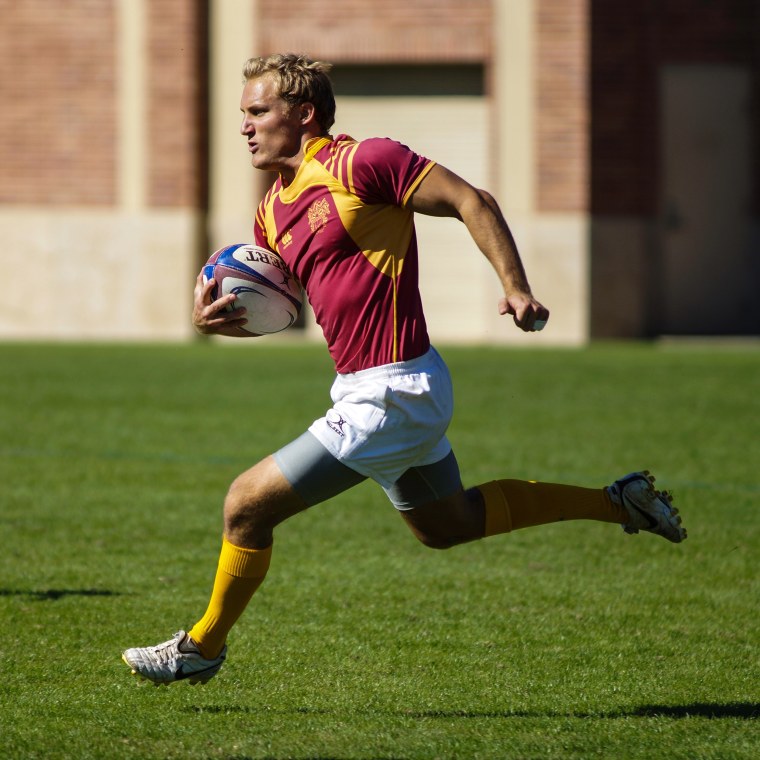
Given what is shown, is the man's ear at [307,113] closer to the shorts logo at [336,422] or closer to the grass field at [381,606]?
the shorts logo at [336,422]

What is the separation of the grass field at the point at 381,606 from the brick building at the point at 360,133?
969 centimetres

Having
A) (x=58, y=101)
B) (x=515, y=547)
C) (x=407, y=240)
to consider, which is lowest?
(x=515, y=547)

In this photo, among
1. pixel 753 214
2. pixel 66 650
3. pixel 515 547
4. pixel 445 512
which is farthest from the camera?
pixel 753 214

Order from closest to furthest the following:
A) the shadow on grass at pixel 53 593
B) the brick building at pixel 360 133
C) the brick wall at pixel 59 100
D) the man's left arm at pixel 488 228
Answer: the man's left arm at pixel 488 228, the shadow on grass at pixel 53 593, the brick building at pixel 360 133, the brick wall at pixel 59 100

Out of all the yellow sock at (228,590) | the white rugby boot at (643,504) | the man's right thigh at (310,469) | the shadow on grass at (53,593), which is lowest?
the shadow on grass at (53,593)

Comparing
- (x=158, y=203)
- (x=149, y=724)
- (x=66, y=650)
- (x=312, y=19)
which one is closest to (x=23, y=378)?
(x=158, y=203)

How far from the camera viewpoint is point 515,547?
7.97 metres

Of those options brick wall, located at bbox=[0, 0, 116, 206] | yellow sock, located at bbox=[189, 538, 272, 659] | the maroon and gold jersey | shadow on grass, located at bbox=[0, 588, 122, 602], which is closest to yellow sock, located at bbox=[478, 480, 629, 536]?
the maroon and gold jersey

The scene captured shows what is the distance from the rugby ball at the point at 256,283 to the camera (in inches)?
205

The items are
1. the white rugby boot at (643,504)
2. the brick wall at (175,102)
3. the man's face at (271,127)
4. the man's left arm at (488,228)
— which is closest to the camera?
the man's left arm at (488,228)

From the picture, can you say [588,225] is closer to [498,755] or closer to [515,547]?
[515,547]

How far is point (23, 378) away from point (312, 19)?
8.90 m

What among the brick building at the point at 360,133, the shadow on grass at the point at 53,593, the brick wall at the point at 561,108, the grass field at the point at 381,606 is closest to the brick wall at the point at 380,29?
the brick building at the point at 360,133

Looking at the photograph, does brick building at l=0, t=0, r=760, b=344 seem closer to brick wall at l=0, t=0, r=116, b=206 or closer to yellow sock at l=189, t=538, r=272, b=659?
brick wall at l=0, t=0, r=116, b=206
